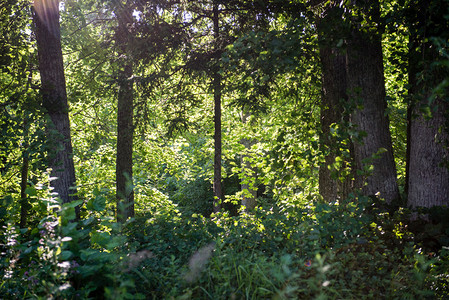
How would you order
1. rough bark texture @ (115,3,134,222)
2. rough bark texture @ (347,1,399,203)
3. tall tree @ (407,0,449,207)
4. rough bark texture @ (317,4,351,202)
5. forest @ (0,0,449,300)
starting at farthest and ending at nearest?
1. rough bark texture @ (115,3,134,222)
2. rough bark texture @ (317,4,351,202)
3. rough bark texture @ (347,1,399,203)
4. tall tree @ (407,0,449,207)
5. forest @ (0,0,449,300)

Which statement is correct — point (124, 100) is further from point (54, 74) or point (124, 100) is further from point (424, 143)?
point (424, 143)

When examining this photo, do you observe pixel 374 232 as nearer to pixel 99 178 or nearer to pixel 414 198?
pixel 414 198

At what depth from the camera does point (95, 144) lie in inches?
346

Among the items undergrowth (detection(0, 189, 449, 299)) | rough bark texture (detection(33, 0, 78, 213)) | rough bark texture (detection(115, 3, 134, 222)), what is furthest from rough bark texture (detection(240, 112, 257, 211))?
rough bark texture (detection(33, 0, 78, 213))

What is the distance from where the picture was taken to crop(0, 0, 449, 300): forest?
10.5ft

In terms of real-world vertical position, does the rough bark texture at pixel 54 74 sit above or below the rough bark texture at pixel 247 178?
above

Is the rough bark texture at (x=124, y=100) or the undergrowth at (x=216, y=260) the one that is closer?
the undergrowth at (x=216, y=260)

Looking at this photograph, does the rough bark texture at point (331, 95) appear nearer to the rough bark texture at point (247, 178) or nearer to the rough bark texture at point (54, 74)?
the rough bark texture at point (247, 178)

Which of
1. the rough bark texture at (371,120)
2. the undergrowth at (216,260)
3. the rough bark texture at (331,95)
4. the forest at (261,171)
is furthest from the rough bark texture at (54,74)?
the rough bark texture at (371,120)

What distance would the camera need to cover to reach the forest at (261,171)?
3203mm

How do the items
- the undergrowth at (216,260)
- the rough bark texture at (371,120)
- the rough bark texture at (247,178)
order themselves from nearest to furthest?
the undergrowth at (216,260) → the rough bark texture at (371,120) → the rough bark texture at (247,178)

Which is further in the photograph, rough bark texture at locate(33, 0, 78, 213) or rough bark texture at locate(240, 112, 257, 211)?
rough bark texture at locate(240, 112, 257, 211)

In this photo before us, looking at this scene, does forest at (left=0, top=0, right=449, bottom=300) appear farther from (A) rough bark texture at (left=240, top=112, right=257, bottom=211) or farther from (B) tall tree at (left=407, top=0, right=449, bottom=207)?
(A) rough bark texture at (left=240, top=112, right=257, bottom=211)

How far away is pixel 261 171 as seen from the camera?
6.25 meters
